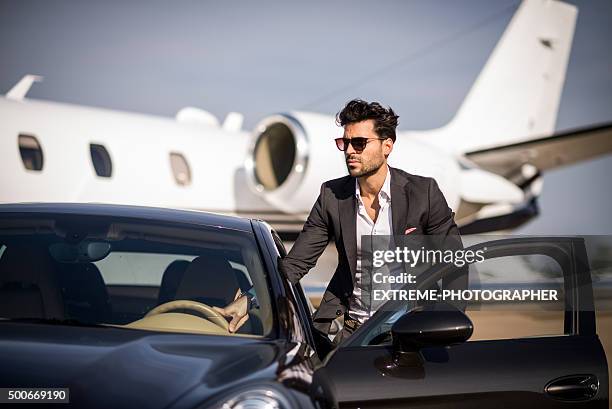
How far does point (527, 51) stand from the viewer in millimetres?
21547

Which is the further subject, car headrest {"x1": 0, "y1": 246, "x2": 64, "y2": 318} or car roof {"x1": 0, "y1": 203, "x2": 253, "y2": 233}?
car roof {"x1": 0, "y1": 203, "x2": 253, "y2": 233}

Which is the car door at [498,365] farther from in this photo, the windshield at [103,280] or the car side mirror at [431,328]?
the windshield at [103,280]

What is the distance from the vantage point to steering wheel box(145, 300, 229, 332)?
3395mm

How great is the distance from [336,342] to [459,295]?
1.82 feet

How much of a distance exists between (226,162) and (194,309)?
1296cm

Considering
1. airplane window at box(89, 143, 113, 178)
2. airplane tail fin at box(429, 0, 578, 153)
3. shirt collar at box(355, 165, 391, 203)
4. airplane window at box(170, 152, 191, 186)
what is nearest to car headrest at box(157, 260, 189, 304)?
shirt collar at box(355, 165, 391, 203)

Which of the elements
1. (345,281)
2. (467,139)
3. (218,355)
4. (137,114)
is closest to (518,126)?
(467,139)

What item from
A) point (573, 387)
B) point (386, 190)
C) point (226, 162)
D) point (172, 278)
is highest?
point (226, 162)

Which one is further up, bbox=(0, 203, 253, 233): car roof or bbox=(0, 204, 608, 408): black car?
bbox=(0, 203, 253, 233): car roof

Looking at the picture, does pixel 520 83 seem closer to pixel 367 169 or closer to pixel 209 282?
pixel 367 169

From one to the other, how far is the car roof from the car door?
0.66m

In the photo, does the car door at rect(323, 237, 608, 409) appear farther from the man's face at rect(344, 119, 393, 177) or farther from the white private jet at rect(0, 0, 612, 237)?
the white private jet at rect(0, 0, 612, 237)

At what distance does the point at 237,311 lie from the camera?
3.42 m

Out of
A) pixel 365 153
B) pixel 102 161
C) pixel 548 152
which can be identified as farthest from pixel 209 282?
pixel 548 152
